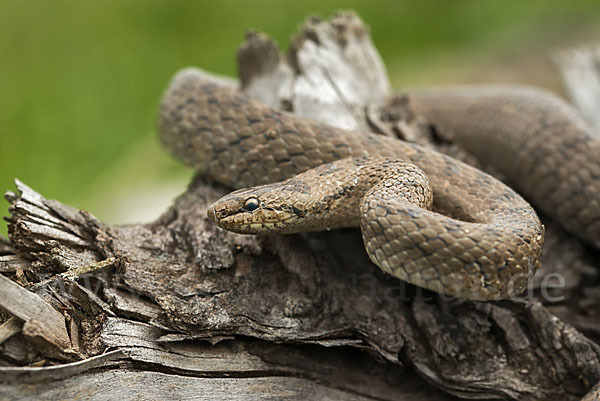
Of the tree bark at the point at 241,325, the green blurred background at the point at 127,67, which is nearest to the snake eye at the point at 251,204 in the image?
the tree bark at the point at 241,325

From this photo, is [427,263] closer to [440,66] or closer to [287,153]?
[287,153]

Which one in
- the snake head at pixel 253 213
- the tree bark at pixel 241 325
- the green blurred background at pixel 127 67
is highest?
the green blurred background at pixel 127 67

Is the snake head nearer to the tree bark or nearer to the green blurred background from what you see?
the tree bark

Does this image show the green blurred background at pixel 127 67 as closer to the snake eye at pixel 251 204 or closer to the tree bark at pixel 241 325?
the tree bark at pixel 241 325

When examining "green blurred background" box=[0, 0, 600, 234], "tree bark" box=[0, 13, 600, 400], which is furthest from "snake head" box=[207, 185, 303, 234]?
"green blurred background" box=[0, 0, 600, 234]

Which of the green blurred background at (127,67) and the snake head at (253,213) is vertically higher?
the green blurred background at (127,67)

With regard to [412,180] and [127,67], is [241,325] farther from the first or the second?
[127,67]
